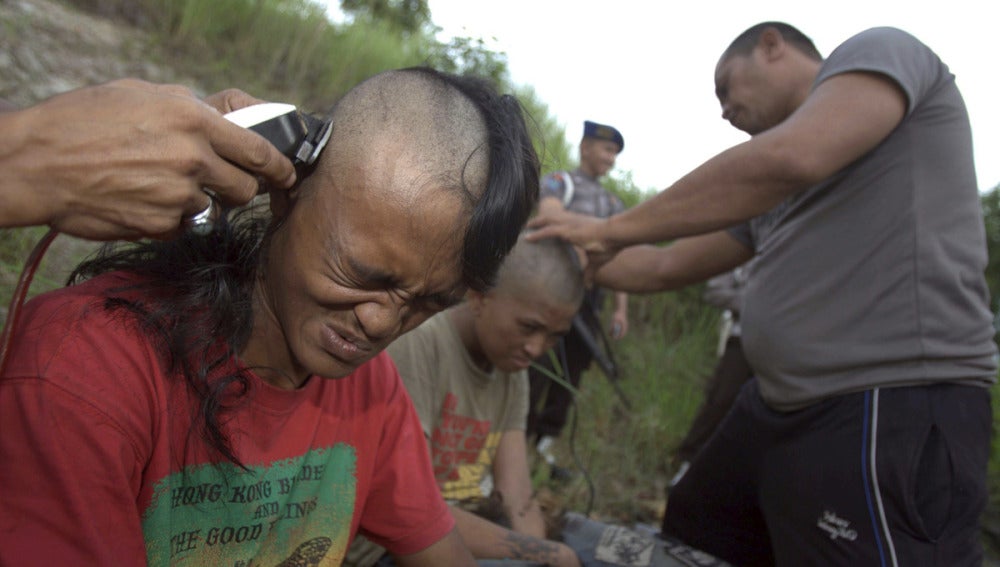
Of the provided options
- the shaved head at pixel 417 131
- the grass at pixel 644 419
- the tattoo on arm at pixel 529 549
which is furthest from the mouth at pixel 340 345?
the grass at pixel 644 419

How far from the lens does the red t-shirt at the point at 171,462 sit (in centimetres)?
99

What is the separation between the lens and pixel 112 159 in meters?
0.86

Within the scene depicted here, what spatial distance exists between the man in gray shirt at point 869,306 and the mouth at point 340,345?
1.17m

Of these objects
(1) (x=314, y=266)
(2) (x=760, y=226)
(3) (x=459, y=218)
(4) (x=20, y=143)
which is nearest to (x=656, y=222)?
(2) (x=760, y=226)

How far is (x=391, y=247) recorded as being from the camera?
1307 millimetres

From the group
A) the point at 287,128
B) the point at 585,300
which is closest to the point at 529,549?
Result: the point at 287,128

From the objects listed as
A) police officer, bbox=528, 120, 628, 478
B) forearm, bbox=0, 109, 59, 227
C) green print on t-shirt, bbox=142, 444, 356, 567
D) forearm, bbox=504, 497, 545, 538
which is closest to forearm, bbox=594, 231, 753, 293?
forearm, bbox=504, 497, 545, 538

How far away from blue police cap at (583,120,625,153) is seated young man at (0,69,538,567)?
3451 millimetres

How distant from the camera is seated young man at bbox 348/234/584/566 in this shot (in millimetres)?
2352

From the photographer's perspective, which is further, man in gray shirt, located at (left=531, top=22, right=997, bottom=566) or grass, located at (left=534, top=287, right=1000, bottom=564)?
grass, located at (left=534, top=287, right=1000, bottom=564)

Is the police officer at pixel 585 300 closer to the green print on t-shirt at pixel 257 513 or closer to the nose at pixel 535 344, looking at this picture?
the nose at pixel 535 344

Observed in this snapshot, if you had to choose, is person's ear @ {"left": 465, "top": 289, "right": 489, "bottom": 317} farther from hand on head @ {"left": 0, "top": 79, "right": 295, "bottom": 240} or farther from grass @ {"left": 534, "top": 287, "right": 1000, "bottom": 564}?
hand on head @ {"left": 0, "top": 79, "right": 295, "bottom": 240}

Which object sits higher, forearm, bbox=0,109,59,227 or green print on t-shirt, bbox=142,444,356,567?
forearm, bbox=0,109,59,227

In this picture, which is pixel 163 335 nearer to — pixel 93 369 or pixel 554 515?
pixel 93 369
